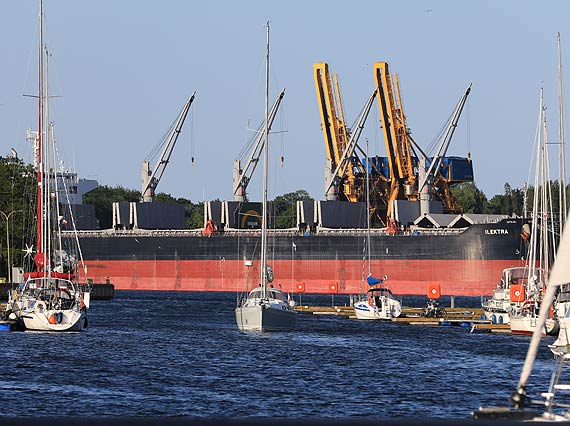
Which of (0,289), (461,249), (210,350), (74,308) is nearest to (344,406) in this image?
(210,350)

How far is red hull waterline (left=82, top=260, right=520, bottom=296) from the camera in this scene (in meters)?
106

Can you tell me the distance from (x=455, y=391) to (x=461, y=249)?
75.6 metres

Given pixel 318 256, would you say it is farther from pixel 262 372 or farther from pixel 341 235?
pixel 262 372

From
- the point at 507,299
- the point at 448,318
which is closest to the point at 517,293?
the point at 507,299

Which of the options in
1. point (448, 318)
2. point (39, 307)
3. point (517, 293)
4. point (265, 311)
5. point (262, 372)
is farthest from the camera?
point (448, 318)

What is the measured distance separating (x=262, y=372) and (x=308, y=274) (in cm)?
7883

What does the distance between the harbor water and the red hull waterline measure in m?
44.3

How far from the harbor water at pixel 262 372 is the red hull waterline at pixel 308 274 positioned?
44310 millimetres

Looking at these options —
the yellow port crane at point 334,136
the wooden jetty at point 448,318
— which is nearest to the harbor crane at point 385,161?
the yellow port crane at point 334,136

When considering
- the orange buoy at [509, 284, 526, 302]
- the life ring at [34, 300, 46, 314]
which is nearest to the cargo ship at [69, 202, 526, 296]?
the orange buoy at [509, 284, 526, 302]

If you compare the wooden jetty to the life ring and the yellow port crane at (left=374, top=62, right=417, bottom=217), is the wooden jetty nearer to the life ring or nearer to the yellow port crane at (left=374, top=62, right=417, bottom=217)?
the life ring

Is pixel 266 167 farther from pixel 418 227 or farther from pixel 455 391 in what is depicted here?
pixel 418 227

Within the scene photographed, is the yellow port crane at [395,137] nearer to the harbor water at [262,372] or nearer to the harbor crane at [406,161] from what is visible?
the harbor crane at [406,161]

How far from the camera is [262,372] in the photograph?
37656 mm
